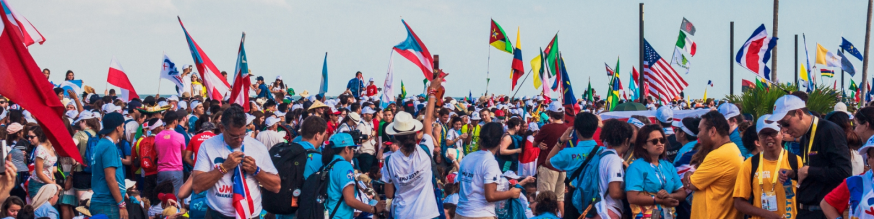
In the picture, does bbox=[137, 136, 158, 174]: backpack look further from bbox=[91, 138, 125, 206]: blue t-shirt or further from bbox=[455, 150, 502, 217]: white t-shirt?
bbox=[455, 150, 502, 217]: white t-shirt

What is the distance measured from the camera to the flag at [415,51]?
1338 centimetres

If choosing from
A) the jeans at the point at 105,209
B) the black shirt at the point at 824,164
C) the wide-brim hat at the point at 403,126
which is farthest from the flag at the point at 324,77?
the black shirt at the point at 824,164

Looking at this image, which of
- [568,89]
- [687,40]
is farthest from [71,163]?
[687,40]

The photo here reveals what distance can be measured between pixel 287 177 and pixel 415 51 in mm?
7292

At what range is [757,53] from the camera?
17.6 meters

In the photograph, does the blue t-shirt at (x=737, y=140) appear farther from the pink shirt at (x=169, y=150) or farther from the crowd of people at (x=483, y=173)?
the pink shirt at (x=169, y=150)

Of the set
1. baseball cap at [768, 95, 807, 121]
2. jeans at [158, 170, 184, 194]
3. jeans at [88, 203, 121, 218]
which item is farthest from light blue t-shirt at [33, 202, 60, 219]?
baseball cap at [768, 95, 807, 121]

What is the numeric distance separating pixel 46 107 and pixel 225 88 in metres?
9.07

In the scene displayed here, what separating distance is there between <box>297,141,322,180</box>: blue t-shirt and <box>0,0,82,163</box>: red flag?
2254 mm

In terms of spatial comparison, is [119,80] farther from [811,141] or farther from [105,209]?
[811,141]

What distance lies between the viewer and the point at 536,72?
20.8m

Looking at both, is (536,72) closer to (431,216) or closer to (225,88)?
(225,88)

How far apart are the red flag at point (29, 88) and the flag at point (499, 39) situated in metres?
15.3

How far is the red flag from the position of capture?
14.8 ft
